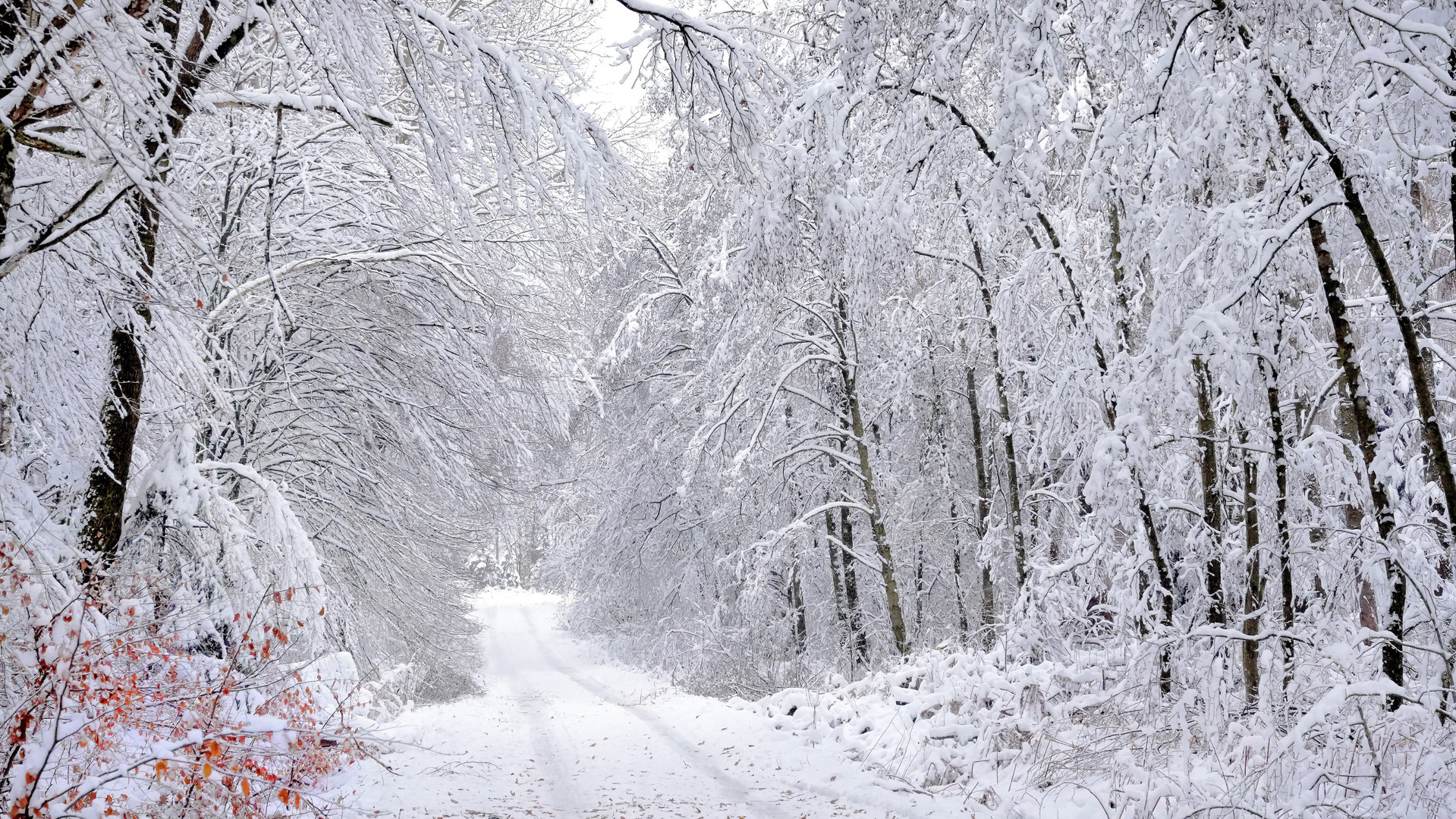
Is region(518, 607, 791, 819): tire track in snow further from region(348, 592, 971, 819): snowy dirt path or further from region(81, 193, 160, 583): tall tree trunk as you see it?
region(81, 193, 160, 583): tall tree trunk

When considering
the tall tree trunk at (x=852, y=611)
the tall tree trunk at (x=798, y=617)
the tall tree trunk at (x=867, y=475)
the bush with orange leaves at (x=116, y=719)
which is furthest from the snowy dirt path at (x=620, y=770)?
the tall tree trunk at (x=798, y=617)

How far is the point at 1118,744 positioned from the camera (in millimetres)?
5504

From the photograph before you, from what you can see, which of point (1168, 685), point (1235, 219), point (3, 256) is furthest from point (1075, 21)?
point (3, 256)

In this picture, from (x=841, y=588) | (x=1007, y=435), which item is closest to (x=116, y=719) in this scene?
(x=1007, y=435)

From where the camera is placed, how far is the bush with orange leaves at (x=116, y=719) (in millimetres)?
3174

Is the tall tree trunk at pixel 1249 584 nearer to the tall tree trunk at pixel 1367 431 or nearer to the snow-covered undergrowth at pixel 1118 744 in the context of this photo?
the snow-covered undergrowth at pixel 1118 744

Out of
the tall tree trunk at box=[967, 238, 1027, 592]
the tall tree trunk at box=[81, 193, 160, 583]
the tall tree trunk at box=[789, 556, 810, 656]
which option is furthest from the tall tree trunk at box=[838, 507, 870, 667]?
the tall tree trunk at box=[81, 193, 160, 583]

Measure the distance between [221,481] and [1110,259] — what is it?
806cm

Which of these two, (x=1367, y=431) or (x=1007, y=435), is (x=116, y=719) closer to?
(x=1367, y=431)

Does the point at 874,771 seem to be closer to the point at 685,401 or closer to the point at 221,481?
the point at 221,481

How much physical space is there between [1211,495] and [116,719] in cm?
645

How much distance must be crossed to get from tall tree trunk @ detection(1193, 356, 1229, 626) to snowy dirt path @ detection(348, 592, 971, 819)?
7.45 feet

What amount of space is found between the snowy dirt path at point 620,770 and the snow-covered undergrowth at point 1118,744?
1.25 feet

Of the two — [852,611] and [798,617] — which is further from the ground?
[852,611]
